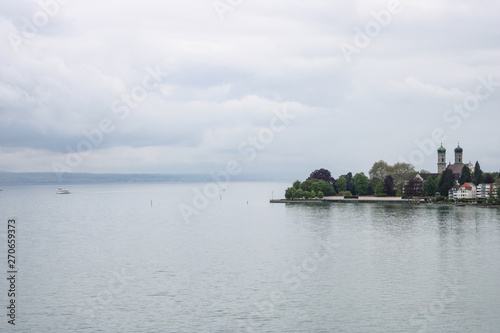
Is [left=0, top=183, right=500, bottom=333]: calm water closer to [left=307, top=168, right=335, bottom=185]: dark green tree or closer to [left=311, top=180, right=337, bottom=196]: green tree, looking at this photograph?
[left=311, top=180, right=337, bottom=196]: green tree

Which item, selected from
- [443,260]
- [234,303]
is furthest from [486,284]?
[234,303]

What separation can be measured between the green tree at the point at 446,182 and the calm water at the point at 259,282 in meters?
85.9

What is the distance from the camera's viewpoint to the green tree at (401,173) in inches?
7177

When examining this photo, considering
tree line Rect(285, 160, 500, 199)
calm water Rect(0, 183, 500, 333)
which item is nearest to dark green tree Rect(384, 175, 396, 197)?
tree line Rect(285, 160, 500, 199)

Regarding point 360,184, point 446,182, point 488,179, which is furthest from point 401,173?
point 488,179

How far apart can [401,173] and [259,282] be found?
151051 millimetres

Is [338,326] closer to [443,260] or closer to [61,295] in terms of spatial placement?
[61,295]

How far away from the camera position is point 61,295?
38969mm

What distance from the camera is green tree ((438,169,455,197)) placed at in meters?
158

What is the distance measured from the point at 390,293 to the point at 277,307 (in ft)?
30.2

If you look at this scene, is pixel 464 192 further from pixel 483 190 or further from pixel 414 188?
pixel 414 188

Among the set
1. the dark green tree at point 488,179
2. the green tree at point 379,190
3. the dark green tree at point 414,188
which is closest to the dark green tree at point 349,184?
the green tree at point 379,190

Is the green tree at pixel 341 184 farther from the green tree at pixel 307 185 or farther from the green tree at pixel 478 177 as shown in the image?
the green tree at pixel 478 177

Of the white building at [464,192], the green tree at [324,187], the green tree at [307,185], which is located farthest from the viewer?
the green tree at [307,185]
